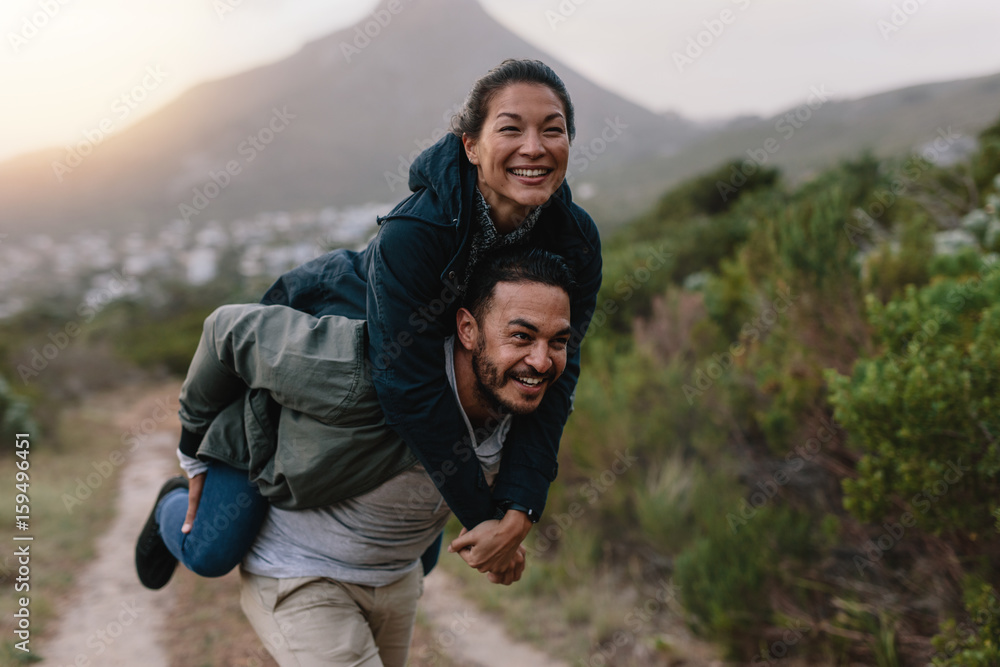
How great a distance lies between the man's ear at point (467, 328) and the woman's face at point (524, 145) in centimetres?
34

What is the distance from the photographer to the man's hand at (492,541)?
1.80 m

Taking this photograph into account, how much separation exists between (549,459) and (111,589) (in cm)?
515

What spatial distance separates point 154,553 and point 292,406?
42.9 inches

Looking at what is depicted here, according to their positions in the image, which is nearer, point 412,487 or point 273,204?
point 412,487

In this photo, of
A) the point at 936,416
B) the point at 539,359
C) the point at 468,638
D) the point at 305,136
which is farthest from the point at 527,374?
the point at 305,136

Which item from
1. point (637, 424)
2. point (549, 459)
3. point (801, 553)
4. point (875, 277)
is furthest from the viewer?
point (637, 424)

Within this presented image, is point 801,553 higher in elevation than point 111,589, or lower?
higher

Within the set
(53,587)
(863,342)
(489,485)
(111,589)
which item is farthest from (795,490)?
(53,587)

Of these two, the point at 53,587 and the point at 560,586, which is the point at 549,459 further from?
the point at 53,587

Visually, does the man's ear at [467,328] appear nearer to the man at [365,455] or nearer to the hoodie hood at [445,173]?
the man at [365,455]

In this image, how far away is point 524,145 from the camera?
67.6 inches

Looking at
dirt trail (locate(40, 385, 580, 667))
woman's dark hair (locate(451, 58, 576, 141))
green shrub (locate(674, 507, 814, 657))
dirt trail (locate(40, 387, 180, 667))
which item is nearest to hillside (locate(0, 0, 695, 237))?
dirt trail (locate(40, 387, 180, 667))

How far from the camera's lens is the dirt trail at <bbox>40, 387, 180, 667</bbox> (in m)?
4.36

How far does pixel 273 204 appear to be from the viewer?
79.5 meters
